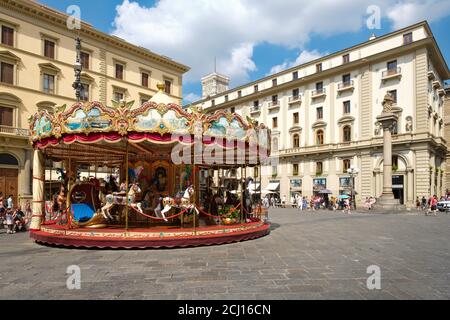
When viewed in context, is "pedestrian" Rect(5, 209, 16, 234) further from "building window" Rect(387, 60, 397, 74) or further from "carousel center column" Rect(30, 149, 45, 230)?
"building window" Rect(387, 60, 397, 74)

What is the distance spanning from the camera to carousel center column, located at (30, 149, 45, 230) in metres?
11.7

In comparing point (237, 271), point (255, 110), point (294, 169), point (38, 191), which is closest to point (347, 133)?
point (294, 169)

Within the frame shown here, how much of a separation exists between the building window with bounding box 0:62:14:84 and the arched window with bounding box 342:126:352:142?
114 feet

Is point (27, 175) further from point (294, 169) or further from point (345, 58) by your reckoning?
point (345, 58)

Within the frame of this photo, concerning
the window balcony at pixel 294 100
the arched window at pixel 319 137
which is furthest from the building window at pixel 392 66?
the window balcony at pixel 294 100

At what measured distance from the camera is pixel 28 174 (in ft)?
88.7

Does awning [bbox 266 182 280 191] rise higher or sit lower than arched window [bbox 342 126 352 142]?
lower

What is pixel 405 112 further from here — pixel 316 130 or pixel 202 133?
pixel 202 133

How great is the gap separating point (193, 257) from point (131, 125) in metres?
4.15

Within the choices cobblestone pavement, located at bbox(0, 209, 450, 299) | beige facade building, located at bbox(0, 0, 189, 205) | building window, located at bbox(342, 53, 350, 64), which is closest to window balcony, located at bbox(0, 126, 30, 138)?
beige facade building, located at bbox(0, 0, 189, 205)

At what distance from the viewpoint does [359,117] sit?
3678 cm

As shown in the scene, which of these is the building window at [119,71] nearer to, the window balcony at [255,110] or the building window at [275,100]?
the window balcony at [255,110]

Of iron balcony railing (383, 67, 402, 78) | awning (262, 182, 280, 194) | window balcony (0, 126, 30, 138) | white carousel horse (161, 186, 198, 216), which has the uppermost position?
iron balcony railing (383, 67, 402, 78)
